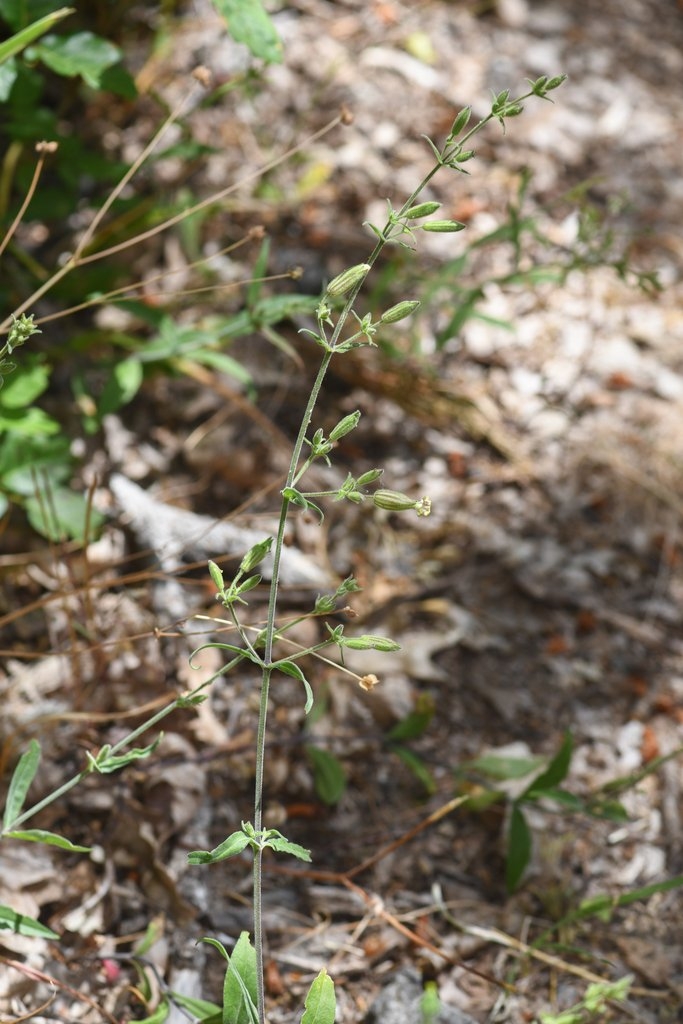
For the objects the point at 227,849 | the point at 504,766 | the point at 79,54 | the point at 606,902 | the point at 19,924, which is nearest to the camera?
the point at 227,849

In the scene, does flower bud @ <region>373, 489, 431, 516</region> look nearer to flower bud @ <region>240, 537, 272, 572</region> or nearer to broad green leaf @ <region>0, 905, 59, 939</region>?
flower bud @ <region>240, 537, 272, 572</region>

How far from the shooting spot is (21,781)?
1379 mm

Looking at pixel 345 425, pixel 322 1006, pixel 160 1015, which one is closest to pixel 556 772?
pixel 322 1006

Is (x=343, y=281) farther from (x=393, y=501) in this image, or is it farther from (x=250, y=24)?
(x=250, y=24)

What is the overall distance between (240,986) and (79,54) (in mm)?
1727

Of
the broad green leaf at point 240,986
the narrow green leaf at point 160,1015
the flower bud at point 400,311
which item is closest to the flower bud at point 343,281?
the flower bud at point 400,311

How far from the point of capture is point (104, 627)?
80.1 inches

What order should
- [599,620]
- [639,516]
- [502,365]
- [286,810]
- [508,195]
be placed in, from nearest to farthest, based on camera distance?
1. [286,810]
2. [599,620]
3. [639,516]
4. [502,365]
5. [508,195]

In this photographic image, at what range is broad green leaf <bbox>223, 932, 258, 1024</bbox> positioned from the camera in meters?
1.24

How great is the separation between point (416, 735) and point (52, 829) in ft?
2.57

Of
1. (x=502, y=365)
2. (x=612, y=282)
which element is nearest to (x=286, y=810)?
(x=502, y=365)

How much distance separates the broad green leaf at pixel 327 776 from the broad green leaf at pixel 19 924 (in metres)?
0.66

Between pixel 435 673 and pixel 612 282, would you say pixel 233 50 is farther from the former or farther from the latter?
pixel 435 673

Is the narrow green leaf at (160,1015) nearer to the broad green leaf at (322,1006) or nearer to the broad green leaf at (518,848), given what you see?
the broad green leaf at (322,1006)
